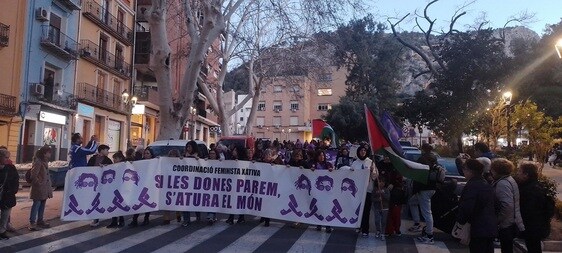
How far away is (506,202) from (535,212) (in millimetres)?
535

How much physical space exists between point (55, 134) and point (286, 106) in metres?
54.7

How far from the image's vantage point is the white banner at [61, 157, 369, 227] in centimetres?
980

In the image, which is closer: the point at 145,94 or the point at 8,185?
the point at 8,185

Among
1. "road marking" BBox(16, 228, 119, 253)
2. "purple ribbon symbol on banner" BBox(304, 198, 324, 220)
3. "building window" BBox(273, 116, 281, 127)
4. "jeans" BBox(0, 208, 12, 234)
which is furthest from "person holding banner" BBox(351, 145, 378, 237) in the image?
"building window" BBox(273, 116, 281, 127)

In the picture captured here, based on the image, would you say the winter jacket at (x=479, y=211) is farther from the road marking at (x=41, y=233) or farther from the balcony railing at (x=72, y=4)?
the balcony railing at (x=72, y=4)

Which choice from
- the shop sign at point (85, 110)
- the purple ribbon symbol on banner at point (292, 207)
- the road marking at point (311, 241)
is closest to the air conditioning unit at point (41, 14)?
the shop sign at point (85, 110)

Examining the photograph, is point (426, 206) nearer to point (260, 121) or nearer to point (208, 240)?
point (208, 240)

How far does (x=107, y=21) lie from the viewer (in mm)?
35750

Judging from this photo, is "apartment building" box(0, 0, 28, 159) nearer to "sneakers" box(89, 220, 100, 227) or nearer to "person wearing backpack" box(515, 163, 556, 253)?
"sneakers" box(89, 220, 100, 227)

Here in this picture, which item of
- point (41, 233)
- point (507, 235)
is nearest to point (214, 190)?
point (41, 233)

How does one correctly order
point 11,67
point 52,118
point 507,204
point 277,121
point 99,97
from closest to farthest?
point 507,204 < point 11,67 < point 52,118 < point 99,97 < point 277,121

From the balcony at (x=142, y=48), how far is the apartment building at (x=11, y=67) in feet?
47.1

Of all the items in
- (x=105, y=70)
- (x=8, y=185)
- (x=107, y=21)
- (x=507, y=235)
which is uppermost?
(x=107, y=21)

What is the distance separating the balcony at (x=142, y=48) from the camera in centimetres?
4069
